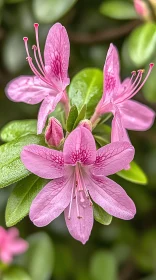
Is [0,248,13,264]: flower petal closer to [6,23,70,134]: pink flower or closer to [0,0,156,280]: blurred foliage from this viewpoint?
[0,0,156,280]: blurred foliage

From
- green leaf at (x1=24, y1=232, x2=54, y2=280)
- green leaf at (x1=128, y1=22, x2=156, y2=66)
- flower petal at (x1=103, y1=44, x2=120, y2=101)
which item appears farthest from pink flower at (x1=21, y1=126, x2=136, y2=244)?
green leaf at (x1=24, y1=232, x2=54, y2=280)

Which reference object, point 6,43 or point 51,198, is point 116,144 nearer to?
point 51,198

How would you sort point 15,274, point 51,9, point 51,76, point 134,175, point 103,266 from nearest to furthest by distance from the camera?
1. point 51,76
2. point 134,175
3. point 51,9
4. point 15,274
5. point 103,266

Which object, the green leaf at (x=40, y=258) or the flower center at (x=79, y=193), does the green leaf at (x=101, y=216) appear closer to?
the flower center at (x=79, y=193)

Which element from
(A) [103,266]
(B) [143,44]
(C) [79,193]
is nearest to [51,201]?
(C) [79,193]

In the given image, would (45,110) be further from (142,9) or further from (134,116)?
(142,9)

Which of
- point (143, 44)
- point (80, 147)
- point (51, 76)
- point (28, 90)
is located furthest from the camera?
point (143, 44)
